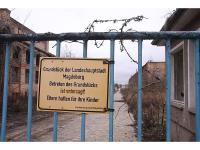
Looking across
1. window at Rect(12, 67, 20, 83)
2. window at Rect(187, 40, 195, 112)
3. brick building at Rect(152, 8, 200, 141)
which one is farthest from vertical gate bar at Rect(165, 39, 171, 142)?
window at Rect(12, 67, 20, 83)

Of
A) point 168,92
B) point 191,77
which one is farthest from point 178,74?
point 168,92

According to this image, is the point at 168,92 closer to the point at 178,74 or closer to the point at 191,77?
the point at 191,77

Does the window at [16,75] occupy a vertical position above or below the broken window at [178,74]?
above

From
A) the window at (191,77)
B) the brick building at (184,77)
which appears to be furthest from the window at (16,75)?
the window at (191,77)

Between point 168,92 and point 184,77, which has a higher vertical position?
point 184,77

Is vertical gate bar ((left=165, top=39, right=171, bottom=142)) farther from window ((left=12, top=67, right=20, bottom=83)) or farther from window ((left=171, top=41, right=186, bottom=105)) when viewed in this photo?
window ((left=12, top=67, right=20, bottom=83))

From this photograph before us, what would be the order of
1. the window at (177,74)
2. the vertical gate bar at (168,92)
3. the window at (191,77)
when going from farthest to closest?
the window at (177,74), the window at (191,77), the vertical gate bar at (168,92)

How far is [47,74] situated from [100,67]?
42 centimetres

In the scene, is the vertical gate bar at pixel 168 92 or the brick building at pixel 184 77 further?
the brick building at pixel 184 77

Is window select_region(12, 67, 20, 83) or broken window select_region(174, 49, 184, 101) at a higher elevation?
window select_region(12, 67, 20, 83)

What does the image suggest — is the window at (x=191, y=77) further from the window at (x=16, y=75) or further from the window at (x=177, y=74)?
the window at (x=16, y=75)

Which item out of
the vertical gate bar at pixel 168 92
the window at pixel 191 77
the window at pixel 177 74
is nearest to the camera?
the vertical gate bar at pixel 168 92
